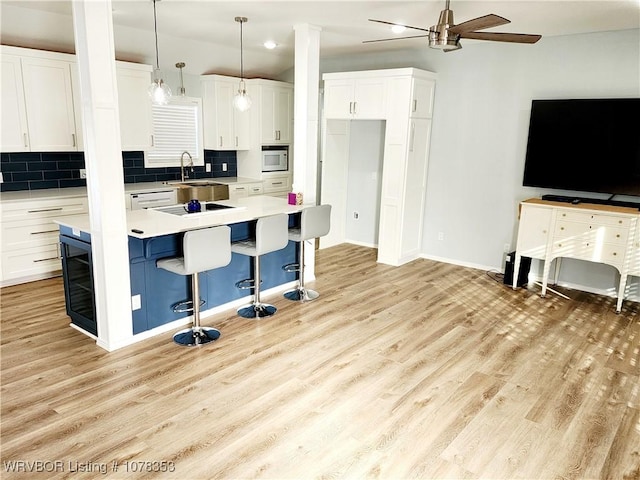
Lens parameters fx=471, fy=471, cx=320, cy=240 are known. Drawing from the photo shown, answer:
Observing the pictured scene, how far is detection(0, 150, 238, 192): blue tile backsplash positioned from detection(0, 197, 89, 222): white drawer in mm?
631

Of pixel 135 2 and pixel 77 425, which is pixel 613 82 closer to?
pixel 135 2

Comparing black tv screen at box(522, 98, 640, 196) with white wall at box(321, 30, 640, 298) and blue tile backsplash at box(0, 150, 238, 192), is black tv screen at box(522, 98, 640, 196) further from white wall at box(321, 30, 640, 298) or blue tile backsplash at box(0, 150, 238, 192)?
blue tile backsplash at box(0, 150, 238, 192)

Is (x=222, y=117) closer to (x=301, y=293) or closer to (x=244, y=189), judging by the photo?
(x=244, y=189)

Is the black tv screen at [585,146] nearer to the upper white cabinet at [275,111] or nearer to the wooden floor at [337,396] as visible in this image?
the wooden floor at [337,396]

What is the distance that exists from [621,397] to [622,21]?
344 cm

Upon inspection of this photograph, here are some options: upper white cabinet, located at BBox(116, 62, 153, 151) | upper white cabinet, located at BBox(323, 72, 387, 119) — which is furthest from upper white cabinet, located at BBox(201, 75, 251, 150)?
upper white cabinet, located at BBox(323, 72, 387, 119)

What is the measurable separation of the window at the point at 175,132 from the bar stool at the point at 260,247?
284 centimetres

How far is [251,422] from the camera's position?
2826mm

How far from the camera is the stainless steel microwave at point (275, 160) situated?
7436 millimetres

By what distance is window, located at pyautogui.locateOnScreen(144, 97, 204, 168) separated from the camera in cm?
656

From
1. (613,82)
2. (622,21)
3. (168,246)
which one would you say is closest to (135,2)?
(168,246)

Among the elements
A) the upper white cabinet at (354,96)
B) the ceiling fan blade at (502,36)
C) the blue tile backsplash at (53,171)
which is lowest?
the blue tile backsplash at (53,171)

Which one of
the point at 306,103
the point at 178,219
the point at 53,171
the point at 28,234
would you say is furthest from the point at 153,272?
the point at 53,171

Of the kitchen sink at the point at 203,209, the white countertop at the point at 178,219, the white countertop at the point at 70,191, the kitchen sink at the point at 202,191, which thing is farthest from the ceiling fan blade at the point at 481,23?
the white countertop at the point at 70,191
